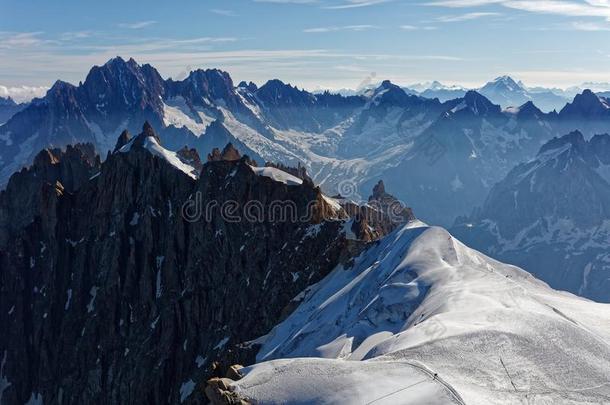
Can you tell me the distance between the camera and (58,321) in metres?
176

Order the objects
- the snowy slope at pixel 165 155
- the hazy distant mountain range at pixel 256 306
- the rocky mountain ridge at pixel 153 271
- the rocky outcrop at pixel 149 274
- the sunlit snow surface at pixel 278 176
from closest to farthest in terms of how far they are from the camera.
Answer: the hazy distant mountain range at pixel 256 306, the rocky mountain ridge at pixel 153 271, the rocky outcrop at pixel 149 274, the sunlit snow surface at pixel 278 176, the snowy slope at pixel 165 155

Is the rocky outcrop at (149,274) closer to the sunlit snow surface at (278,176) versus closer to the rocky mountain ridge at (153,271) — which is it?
the rocky mountain ridge at (153,271)

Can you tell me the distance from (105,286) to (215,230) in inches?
1618

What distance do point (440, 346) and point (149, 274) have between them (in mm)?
119805

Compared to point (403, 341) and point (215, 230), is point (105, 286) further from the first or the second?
point (403, 341)

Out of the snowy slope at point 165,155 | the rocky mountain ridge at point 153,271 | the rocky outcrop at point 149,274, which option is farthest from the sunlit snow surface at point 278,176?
the snowy slope at point 165,155

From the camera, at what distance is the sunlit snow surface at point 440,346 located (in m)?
52.0

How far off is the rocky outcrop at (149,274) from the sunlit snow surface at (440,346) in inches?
966

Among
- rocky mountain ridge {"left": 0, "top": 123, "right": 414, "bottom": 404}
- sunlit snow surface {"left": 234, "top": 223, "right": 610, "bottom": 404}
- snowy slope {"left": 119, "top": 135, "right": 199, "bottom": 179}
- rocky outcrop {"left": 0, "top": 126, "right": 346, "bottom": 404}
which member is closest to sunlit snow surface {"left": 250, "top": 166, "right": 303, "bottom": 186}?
rocky mountain ridge {"left": 0, "top": 123, "right": 414, "bottom": 404}

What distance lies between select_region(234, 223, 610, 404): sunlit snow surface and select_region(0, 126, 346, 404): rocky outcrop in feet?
80.5

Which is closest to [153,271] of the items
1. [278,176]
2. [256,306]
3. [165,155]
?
[165,155]

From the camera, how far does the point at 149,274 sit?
164 m

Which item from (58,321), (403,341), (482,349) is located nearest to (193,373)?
(58,321)

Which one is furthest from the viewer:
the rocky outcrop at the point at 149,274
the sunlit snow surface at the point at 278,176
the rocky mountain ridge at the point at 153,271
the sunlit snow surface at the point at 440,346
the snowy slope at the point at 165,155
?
the snowy slope at the point at 165,155
